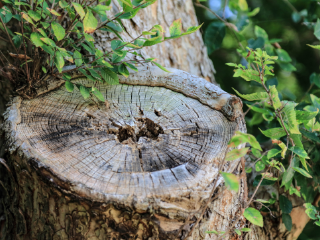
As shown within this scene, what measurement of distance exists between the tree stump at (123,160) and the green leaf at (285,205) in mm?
441

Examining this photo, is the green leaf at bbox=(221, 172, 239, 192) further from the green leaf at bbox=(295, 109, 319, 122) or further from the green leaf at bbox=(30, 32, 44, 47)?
the green leaf at bbox=(30, 32, 44, 47)

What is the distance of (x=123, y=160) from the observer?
44.0 inches

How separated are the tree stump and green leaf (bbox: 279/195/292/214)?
17.4 inches

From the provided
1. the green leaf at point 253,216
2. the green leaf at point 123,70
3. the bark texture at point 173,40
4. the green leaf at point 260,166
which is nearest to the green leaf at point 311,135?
the green leaf at point 260,166

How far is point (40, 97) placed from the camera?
1.39 meters

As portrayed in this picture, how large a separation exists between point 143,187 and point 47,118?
60 cm

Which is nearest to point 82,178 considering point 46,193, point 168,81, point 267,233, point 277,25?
point 46,193

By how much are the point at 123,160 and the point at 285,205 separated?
3.27ft

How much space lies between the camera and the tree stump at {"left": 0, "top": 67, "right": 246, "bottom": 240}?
0.99 metres

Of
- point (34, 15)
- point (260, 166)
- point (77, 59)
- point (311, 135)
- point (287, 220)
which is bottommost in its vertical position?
point (287, 220)

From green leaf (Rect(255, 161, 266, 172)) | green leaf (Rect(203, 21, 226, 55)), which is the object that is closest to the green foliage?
green leaf (Rect(255, 161, 266, 172))

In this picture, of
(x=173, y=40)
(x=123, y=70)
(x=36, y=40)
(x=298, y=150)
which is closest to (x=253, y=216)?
(x=298, y=150)

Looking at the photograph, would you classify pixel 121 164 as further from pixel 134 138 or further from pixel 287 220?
pixel 287 220

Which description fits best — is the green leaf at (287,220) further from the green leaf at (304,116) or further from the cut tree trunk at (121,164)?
the green leaf at (304,116)
